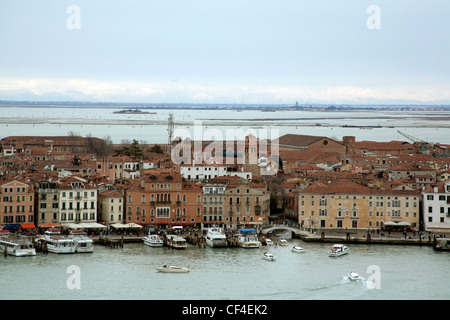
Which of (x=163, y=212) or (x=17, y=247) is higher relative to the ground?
(x=163, y=212)

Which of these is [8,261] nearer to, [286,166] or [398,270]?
[398,270]

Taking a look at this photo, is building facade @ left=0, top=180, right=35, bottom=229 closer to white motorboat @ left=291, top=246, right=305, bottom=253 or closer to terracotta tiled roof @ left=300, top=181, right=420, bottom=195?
white motorboat @ left=291, top=246, right=305, bottom=253

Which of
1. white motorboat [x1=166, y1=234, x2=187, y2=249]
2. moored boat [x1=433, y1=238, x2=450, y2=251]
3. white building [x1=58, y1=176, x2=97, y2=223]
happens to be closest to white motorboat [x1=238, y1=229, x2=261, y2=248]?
white motorboat [x1=166, y1=234, x2=187, y2=249]

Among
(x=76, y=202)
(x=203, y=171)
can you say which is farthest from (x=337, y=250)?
(x=203, y=171)

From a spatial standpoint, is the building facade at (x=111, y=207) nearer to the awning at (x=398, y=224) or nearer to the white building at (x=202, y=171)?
the awning at (x=398, y=224)

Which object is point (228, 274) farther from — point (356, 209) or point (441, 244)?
point (356, 209)

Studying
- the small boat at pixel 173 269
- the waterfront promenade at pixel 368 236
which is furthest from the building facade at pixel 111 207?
the small boat at pixel 173 269
